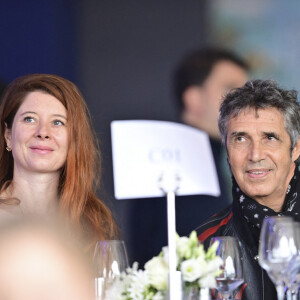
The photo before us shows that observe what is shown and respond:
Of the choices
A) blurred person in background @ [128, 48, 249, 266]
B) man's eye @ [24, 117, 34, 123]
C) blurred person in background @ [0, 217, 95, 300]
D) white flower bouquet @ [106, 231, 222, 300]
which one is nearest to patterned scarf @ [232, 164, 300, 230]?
blurred person in background @ [0, 217, 95, 300]

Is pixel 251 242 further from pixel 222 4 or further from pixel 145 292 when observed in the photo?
pixel 222 4

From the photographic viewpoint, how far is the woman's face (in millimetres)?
2469

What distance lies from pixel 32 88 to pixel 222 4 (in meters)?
2.49

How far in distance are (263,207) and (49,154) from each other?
0.80 metres

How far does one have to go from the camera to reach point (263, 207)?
8.75 ft

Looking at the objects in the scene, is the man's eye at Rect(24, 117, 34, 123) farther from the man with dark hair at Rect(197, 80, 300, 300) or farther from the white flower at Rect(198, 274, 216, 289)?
the white flower at Rect(198, 274, 216, 289)

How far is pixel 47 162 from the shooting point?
2.48 m

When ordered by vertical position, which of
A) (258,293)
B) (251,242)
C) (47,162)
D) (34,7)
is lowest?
(258,293)

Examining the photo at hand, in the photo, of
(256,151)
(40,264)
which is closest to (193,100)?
(256,151)

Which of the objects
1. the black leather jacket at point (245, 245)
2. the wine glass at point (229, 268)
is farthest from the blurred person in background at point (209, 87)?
the wine glass at point (229, 268)

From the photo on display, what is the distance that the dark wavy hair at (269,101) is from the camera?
8.95ft

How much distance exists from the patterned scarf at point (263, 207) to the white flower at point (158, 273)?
1.07 m

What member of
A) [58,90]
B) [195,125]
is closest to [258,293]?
[58,90]

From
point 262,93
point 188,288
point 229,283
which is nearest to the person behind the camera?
point 188,288
